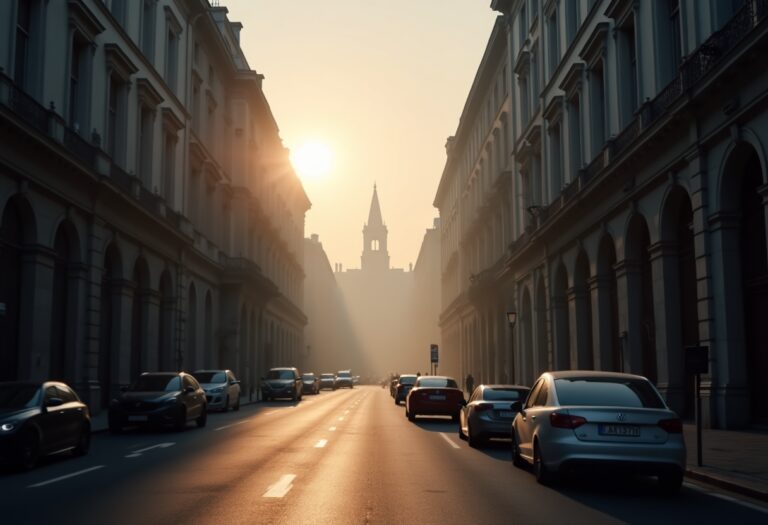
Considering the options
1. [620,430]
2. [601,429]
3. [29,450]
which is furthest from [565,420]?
[29,450]

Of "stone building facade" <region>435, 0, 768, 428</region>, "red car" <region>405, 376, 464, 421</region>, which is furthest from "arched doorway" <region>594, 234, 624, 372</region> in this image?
"red car" <region>405, 376, 464, 421</region>

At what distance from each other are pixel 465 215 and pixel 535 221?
31246 millimetres

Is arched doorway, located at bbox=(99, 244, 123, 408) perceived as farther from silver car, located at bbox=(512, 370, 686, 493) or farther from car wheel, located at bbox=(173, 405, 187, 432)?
silver car, located at bbox=(512, 370, 686, 493)

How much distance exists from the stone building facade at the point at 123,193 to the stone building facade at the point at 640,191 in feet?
51.6

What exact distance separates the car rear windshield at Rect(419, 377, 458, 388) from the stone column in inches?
294

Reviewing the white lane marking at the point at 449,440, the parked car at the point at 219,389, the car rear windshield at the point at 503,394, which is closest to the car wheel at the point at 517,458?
the car rear windshield at the point at 503,394

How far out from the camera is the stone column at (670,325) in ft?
76.9

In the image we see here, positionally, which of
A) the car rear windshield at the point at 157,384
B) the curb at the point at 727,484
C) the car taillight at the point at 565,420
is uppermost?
the car rear windshield at the point at 157,384

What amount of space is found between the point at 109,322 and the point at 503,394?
17941mm

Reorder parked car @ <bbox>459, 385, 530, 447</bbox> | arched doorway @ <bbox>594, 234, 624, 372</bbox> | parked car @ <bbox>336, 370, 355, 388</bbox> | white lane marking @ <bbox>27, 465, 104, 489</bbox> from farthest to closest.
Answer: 1. parked car @ <bbox>336, 370, 355, 388</bbox>
2. arched doorway @ <bbox>594, 234, 624, 372</bbox>
3. parked car @ <bbox>459, 385, 530, 447</bbox>
4. white lane marking @ <bbox>27, 465, 104, 489</bbox>

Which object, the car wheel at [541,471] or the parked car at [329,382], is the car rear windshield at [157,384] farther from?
the parked car at [329,382]

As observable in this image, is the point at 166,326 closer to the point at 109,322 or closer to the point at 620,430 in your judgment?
the point at 109,322

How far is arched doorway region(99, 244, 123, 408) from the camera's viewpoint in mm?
31234

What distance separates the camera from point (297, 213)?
93.4 m
